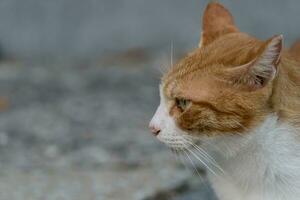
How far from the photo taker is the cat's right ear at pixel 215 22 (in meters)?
3.33

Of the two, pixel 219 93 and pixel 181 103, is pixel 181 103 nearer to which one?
pixel 181 103

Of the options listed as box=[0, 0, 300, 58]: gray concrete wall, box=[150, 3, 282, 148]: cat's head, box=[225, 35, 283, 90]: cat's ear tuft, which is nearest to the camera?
box=[225, 35, 283, 90]: cat's ear tuft

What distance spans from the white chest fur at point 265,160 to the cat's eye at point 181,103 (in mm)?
159

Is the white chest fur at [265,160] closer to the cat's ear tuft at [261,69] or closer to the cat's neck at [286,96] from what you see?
the cat's neck at [286,96]

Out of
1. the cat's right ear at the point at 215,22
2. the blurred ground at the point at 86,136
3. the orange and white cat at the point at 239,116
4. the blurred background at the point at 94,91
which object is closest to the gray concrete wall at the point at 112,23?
the blurred background at the point at 94,91

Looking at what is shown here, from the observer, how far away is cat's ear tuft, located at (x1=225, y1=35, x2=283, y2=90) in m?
2.77

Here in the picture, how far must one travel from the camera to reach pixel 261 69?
2.85 m

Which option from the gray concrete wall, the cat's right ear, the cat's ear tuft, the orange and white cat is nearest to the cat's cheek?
the orange and white cat

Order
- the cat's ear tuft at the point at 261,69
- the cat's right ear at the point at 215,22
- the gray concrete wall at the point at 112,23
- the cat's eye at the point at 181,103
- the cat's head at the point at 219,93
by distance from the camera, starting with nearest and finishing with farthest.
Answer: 1. the cat's ear tuft at the point at 261,69
2. the cat's head at the point at 219,93
3. the cat's eye at the point at 181,103
4. the cat's right ear at the point at 215,22
5. the gray concrete wall at the point at 112,23

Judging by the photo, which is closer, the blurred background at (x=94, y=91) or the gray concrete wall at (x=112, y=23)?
the blurred background at (x=94, y=91)

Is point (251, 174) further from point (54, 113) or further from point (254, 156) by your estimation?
point (54, 113)

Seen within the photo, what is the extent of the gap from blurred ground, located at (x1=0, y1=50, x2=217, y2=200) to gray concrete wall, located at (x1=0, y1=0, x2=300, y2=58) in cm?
16

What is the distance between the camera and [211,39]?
10.8 feet

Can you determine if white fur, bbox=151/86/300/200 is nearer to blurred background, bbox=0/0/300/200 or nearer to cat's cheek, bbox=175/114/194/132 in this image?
cat's cheek, bbox=175/114/194/132
